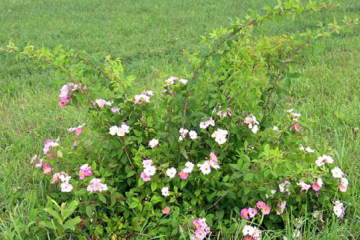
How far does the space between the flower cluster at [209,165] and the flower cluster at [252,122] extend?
0.26 metres

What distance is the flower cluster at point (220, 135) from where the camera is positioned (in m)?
2.00

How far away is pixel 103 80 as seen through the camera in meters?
2.15

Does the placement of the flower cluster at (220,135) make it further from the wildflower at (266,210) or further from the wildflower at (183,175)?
the wildflower at (266,210)

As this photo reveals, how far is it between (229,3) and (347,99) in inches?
289

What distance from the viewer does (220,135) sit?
6.61 ft

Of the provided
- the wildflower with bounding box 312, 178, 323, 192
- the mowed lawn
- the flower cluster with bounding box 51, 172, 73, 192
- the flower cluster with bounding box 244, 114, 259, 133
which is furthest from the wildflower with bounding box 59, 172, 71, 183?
the wildflower with bounding box 312, 178, 323, 192

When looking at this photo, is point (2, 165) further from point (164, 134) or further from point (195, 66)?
point (195, 66)

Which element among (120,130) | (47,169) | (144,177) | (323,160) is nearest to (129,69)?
(47,169)

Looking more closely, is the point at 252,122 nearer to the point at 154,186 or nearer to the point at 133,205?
the point at 154,186

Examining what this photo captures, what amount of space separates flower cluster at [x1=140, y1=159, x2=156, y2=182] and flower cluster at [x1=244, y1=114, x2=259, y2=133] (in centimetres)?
56

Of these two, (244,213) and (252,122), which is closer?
(244,213)

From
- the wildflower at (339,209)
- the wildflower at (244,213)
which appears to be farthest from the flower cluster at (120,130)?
the wildflower at (339,209)

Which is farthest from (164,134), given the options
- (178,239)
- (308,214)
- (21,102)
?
(21,102)

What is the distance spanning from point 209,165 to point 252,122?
0.35m
